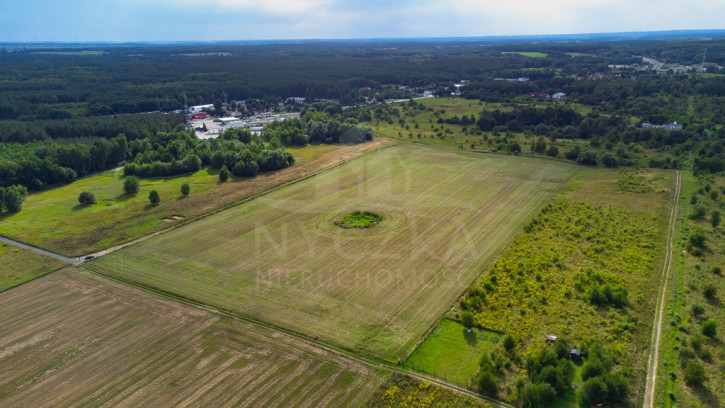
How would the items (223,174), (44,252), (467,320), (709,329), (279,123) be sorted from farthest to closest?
(279,123) < (223,174) < (44,252) < (467,320) < (709,329)

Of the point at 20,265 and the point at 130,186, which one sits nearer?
the point at 20,265

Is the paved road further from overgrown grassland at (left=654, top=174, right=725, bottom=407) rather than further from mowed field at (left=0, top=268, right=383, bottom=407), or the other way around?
overgrown grassland at (left=654, top=174, right=725, bottom=407)

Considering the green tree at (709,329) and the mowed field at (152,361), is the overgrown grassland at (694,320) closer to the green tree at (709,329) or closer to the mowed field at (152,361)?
the green tree at (709,329)

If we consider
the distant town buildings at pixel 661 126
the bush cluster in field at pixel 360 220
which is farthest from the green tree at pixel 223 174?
the distant town buildings at pixel 661 126

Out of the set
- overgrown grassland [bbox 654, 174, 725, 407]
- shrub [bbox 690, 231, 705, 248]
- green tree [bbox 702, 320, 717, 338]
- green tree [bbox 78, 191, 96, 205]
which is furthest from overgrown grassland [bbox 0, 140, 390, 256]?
shrub [bbox 690, 231, 705, 248]

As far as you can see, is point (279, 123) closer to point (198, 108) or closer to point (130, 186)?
point (130, 186)

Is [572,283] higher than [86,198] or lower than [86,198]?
lower

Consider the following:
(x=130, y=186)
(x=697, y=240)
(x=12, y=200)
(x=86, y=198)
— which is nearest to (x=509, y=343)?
(x=697, y=240)

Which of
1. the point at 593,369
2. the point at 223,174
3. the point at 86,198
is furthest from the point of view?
the point at 223,174
